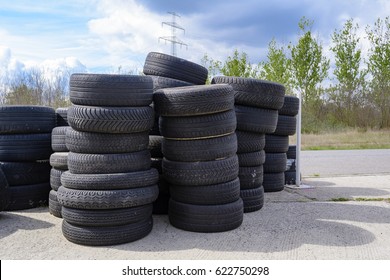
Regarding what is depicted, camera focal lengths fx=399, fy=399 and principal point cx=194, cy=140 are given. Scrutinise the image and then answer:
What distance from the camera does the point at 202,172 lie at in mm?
5309

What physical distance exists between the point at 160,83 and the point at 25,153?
2.66 m

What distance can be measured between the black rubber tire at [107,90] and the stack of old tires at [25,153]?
214cm

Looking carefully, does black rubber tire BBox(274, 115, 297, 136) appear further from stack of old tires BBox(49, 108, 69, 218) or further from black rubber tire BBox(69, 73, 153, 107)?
stack of old tires BBox(49, 108, 69, 218)

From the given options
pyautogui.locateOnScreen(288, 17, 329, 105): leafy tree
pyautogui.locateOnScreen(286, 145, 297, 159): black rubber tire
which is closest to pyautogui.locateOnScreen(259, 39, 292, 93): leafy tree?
pyautogui.locateOnScreen(288, 17, 329, 105): leafy tree

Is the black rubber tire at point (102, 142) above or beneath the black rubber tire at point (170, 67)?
beneath

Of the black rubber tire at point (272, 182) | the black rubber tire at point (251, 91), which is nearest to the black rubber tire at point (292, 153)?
the black rubber tire at point (272, 182)

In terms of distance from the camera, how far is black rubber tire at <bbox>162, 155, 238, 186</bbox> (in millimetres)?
5316

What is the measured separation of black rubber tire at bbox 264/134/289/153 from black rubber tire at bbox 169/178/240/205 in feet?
8.57

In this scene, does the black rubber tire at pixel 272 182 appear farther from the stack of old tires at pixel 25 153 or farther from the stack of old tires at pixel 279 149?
the stack of old tires at pixel 25 153

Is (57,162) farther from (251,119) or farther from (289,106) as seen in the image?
(289,106)

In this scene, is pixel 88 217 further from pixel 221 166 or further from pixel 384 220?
pixel 384 220

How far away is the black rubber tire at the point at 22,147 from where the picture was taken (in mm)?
6793

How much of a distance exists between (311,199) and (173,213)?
10.4 ft

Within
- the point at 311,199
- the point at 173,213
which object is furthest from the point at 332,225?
the point at 173,213
